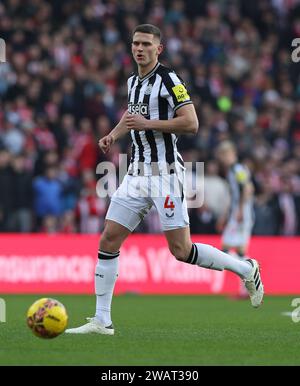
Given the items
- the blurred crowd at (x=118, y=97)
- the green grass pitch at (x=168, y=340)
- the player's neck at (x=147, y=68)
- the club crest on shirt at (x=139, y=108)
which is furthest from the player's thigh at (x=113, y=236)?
the blurred crowd at (x=118, y=97)

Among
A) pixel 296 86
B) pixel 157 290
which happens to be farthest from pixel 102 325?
pixel 296 86

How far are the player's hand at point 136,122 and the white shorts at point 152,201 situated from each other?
1.71ft

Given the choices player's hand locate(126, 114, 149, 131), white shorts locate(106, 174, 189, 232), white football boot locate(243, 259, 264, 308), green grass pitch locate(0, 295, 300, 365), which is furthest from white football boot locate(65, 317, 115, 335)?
player's hand locate(126, 114, 149, 131)

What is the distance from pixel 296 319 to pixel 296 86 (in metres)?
13.8

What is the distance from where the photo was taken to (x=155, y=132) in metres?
9.32

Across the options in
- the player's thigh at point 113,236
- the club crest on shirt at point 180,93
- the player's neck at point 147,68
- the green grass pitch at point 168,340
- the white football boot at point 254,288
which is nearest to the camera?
the green grass pitch at point 168,340

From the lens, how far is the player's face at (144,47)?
9.27m

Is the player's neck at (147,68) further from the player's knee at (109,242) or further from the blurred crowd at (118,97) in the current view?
the blurred crowd at (118,97)

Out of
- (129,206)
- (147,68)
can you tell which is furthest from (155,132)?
(129,206)

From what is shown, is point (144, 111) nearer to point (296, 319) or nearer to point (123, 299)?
point (296, 319)

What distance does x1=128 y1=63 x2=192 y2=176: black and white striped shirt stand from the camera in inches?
366

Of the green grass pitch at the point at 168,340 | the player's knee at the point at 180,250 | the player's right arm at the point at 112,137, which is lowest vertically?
the green grass pitch at the point at 168,340

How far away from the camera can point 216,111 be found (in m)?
22.7

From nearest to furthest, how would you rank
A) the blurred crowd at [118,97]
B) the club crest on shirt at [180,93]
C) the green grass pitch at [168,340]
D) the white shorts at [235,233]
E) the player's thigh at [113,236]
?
the green grass pitch at [168,340] → the club crest on shirt at [180,93] → the player's thigh at [113,236] → the white shorts at [235,233] → the blurred crowd at [118,97]
